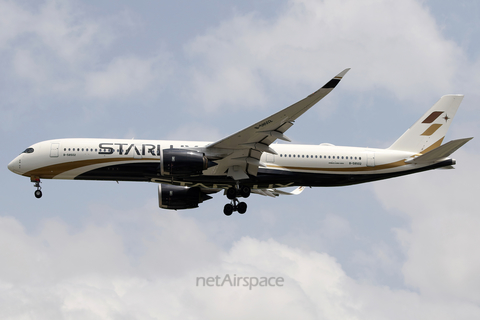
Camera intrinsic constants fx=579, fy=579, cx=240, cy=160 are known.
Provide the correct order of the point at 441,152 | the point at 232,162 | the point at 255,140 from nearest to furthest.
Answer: the point at 255,140 < the point at 232,162 < the point at 441,152

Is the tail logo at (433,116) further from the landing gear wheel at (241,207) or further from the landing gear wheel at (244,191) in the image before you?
the landing gear wheel at (241,207)

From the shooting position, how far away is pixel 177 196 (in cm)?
3762

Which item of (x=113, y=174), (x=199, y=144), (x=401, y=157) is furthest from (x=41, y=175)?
(x=401, y=157)

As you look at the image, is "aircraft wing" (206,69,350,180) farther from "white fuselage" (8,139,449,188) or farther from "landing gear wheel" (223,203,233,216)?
"landing gear wheel" (223,203,233,216)

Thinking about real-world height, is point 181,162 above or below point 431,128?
below

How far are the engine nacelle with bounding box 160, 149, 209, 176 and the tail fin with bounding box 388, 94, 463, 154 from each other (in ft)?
41.6

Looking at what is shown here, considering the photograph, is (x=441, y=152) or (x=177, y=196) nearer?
(x=441, y=152)

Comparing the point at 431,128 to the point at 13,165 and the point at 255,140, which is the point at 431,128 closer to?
the point at 255,140

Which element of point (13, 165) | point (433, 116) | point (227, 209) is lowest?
point (227, 209)

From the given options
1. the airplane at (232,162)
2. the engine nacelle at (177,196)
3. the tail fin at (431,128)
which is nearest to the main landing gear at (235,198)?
the airplane at (232,162)

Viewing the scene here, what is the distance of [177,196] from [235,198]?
15.5 ft

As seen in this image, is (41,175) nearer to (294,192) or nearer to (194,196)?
(194,196)

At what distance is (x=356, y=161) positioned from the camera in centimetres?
3422

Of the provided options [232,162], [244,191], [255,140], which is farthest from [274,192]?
[255,140]
